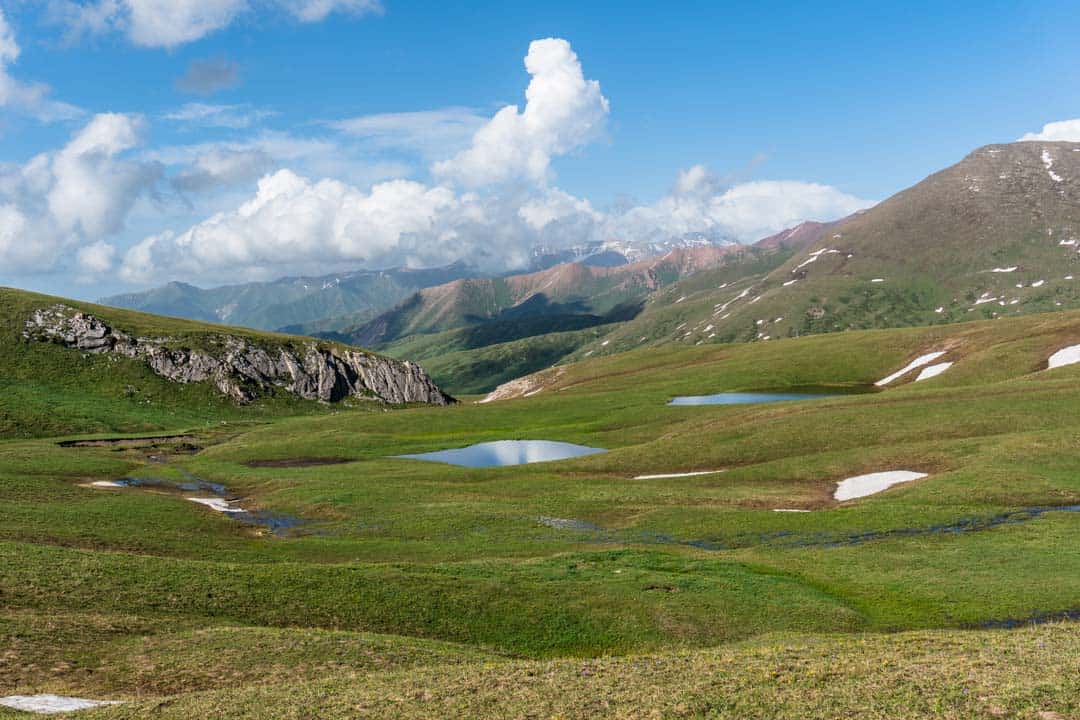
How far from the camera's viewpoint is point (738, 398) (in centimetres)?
13175

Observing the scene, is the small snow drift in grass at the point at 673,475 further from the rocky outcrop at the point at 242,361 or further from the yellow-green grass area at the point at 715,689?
the rocky outcrop at the point at 242,361

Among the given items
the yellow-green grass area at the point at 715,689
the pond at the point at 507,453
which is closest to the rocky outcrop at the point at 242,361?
the pond at the point at 507,453

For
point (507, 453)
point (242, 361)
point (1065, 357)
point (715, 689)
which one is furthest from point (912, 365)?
point (242, 361)

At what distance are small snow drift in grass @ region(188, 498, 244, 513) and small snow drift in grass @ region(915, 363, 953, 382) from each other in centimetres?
A: 11590

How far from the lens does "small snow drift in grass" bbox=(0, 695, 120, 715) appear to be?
20739mm

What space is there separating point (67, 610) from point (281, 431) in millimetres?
100498

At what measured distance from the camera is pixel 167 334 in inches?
6801

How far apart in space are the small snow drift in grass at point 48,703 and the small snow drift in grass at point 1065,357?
415 feet

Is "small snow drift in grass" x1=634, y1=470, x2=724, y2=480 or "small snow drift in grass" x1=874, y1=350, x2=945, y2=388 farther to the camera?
"small snow drift in grass" x1=874, y1=350, x2=945, y2=388

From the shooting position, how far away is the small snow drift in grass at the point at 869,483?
6500 centimetres

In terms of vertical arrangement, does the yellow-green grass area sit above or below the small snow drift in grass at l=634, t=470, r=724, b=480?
above

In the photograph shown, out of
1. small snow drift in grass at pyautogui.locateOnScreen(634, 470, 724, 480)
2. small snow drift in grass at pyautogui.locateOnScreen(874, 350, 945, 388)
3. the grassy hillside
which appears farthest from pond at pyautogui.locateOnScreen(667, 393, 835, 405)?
the grassy hillside

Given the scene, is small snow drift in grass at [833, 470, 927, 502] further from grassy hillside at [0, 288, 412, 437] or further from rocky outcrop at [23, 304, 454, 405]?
rocky outcrop at [23, 304, 454, 405]

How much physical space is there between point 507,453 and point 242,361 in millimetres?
104703
